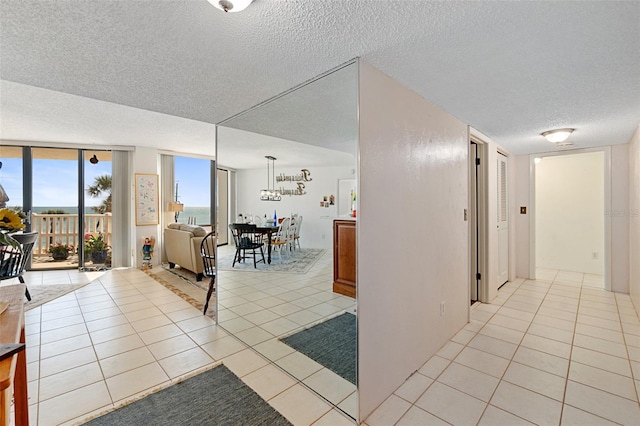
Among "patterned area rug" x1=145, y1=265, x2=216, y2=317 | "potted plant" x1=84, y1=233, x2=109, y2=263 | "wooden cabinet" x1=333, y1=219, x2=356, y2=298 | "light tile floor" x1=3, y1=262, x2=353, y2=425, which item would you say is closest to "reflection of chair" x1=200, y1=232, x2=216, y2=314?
"patterned area rug" x1=145, y1=265, x2=216, y2=317

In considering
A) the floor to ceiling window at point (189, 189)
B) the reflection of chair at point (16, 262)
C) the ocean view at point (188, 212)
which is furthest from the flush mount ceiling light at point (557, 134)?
the reflection of chair at point (16, 262)

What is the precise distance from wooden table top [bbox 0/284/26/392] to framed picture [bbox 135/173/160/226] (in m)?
4.27

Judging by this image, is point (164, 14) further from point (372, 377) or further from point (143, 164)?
point (143, 164)

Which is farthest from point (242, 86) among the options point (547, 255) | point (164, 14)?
point (547, 255)

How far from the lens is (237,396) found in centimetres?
186

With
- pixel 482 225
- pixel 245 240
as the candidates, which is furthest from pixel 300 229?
pixel 482 225

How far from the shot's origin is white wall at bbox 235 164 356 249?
2.33 m

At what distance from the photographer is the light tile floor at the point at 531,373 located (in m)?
1.71

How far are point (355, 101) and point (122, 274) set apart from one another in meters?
5.48

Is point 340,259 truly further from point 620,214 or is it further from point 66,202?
point 66,202

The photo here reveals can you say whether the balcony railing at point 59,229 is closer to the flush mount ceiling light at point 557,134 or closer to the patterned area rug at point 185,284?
the patterned area rug at point 185,284

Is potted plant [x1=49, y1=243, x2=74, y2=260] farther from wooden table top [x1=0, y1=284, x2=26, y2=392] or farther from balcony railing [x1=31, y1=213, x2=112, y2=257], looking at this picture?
wooden table top [x1=0, y1=284, x2=26, y2=392]

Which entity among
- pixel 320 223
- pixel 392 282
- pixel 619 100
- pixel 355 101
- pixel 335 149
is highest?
pixel 619 100

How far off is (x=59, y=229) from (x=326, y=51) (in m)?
6.85
